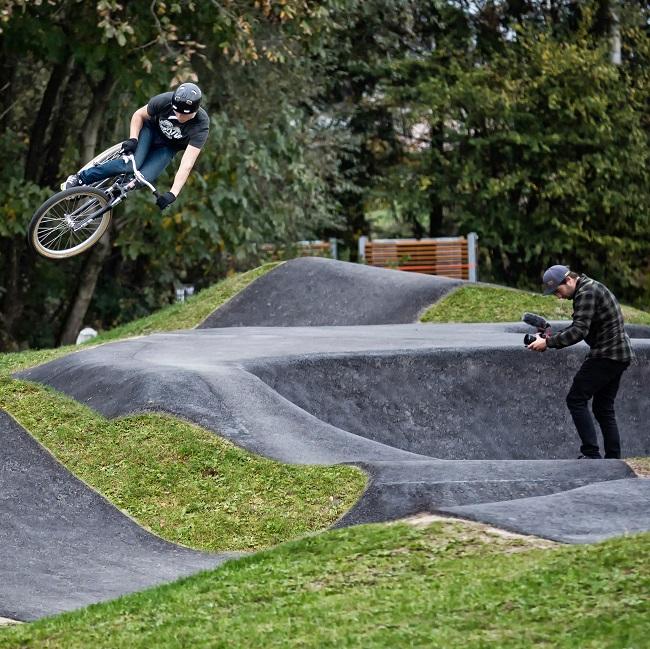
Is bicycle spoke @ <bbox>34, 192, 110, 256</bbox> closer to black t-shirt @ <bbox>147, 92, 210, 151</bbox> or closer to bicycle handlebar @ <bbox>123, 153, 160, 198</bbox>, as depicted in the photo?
bicycle handlebar @ <bbox>123, 153, 160, 198</bbox>

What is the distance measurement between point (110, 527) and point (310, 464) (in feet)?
5.85

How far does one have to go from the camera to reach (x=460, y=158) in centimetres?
3253

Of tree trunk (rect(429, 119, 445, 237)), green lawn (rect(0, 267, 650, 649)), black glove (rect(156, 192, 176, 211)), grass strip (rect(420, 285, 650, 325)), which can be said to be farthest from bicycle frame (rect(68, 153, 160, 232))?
tree trunk (rect(429, 119, 445, 237))

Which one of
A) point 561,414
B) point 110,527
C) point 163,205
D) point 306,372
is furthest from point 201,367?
point 561,414

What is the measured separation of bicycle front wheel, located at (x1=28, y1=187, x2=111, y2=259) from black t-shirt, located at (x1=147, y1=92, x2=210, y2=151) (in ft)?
3.05

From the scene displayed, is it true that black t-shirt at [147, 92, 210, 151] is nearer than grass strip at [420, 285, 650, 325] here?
Yes

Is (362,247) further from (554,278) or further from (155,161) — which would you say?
(554,278)

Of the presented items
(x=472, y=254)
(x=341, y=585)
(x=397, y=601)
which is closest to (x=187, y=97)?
(x=341, y=585)

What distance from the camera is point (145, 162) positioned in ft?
41.5

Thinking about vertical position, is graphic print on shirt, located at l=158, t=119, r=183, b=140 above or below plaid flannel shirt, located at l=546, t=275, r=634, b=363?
above

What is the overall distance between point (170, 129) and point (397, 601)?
6.85 meters

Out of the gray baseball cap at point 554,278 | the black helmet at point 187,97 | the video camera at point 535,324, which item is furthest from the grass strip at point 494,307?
the black helmet at point 187,97

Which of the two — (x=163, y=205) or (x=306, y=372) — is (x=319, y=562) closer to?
(x=163, y=205)

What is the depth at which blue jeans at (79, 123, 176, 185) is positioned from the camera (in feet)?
41.1
